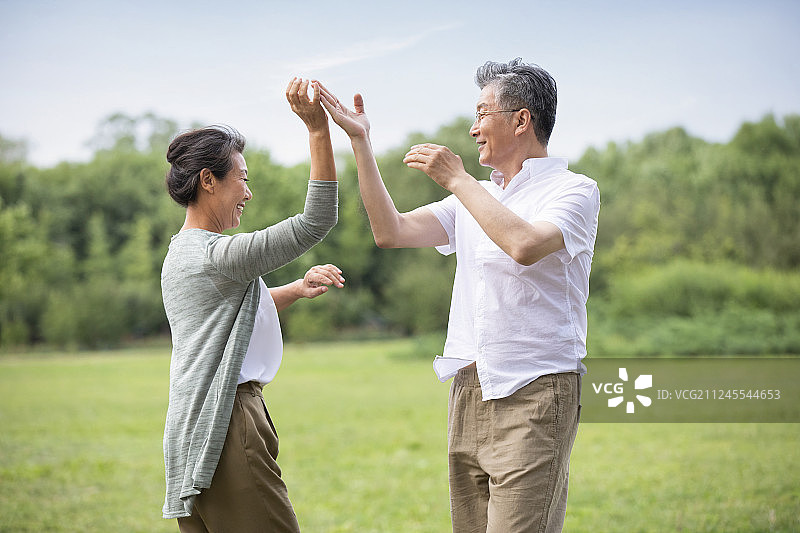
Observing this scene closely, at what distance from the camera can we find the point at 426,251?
1894 cm

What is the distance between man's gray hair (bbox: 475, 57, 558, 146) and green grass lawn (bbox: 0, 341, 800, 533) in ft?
11.5

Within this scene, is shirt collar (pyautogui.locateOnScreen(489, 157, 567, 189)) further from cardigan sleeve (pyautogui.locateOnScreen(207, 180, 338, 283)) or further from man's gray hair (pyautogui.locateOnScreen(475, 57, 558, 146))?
cardigan sleeve (pyautogui.locateOnScreen(207, 180, 338, 283))

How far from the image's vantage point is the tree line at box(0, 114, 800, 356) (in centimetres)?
1675

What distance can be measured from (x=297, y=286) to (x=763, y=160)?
17.9 metres

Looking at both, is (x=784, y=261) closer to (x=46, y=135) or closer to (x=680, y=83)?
(x=680, y=83)

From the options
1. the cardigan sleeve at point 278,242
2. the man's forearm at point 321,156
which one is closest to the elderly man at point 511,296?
the man's forearm at point 321,156

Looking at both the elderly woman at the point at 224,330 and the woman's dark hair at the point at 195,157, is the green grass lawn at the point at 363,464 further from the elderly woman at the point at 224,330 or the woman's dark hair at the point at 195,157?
the woman's dark hair at the point at 195,157

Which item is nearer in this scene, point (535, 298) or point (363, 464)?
point (535, 298)

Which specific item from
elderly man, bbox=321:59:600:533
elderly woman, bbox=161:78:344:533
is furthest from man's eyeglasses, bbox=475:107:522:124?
elderly woman, bbox=161:78:344:533

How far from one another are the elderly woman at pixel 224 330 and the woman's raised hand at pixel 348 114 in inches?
2.7

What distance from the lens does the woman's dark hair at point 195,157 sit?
6.21ft

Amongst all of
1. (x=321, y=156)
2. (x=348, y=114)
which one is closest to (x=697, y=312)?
(x=348, y=114)

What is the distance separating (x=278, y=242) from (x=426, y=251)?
56.4 feet

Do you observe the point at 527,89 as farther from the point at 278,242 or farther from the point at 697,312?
the point at 697,312
